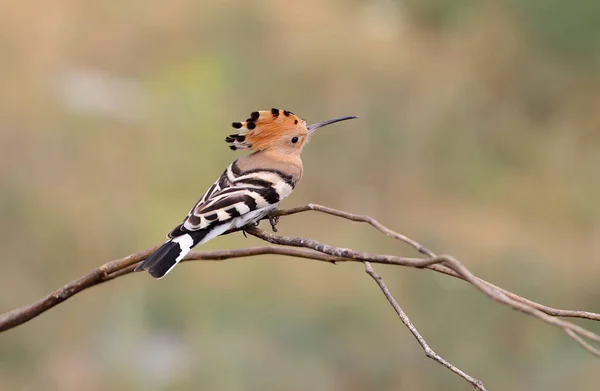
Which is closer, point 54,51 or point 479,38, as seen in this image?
point 54,51

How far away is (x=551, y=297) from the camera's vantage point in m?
2.57

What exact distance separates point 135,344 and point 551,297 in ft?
4.60

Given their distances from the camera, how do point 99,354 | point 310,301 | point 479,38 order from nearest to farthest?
point 99,354, point 310,301, point 479,38

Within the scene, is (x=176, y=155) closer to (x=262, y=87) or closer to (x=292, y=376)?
(x=262, y=87)

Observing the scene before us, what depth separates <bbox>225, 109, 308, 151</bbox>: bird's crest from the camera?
133 centimetres

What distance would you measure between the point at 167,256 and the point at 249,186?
0.93 ft

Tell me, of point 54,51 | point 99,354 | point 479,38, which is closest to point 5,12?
point 54,51

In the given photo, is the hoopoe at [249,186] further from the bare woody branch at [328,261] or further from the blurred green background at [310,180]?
the blurred green background at [310,180]

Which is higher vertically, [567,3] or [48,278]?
[567,3]

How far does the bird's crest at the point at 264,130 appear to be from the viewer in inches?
52.2

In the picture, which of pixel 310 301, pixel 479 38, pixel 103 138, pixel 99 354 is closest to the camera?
pixel 99 354

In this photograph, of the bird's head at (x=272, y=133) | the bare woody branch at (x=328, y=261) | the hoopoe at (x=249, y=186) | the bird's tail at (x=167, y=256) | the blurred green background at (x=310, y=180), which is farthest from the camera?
the blurred green background at (x=310, y=180)

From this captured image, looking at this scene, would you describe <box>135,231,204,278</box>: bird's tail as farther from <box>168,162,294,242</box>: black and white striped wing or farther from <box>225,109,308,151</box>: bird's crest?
<box>225,109,308,151</box>: bird's crest

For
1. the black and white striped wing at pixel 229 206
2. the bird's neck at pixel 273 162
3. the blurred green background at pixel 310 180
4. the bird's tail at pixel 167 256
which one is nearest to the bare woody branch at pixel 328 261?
the bird's tail at pixel 167 256
